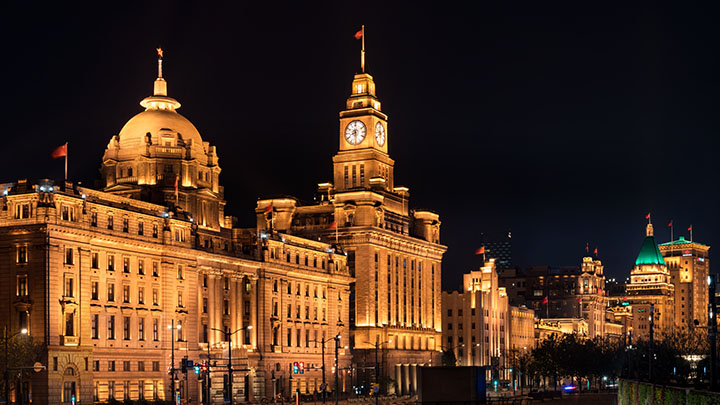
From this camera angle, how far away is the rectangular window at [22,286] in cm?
12481

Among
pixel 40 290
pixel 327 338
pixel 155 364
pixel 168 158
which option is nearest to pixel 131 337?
pixel 155 364

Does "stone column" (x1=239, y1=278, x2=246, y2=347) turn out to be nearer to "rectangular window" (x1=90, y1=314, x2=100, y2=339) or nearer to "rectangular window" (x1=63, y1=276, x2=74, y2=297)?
"rectangular window" (x1=90, y1=314, x2=100, y2=339)

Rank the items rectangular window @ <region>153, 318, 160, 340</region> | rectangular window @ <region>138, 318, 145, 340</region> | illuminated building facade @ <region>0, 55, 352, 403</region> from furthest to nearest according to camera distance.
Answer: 1. rectangular window @ <region>153, 318, 160, 340</region>
2. rectangular window @ <region>138, 318, 145, 340</region>
3. illuminated building facade @ <region>0, 55, 352, 403</region>

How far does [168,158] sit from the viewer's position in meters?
167

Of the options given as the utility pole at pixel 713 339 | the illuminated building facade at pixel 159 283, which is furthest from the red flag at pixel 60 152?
the utility pole at pixel 713 339

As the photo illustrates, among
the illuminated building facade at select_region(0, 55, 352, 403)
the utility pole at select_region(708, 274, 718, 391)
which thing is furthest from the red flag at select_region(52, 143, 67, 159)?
the utility pole at select_region(708, 274, 718, 391)

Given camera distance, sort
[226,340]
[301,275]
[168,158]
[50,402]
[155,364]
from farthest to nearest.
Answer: [301,275], [168,158], [226,340], [155,364], [50,402]

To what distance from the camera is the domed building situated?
544 feet

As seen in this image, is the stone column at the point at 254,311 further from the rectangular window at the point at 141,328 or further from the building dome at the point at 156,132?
the rectangular window at the point at 141,328

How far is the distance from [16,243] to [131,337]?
19.5 meters

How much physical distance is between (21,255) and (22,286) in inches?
133

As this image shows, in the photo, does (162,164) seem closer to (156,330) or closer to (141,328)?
(156,330)

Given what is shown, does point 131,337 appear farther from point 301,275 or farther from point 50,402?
point 301,275

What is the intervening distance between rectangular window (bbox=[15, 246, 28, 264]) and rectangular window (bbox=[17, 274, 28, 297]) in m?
1.67
